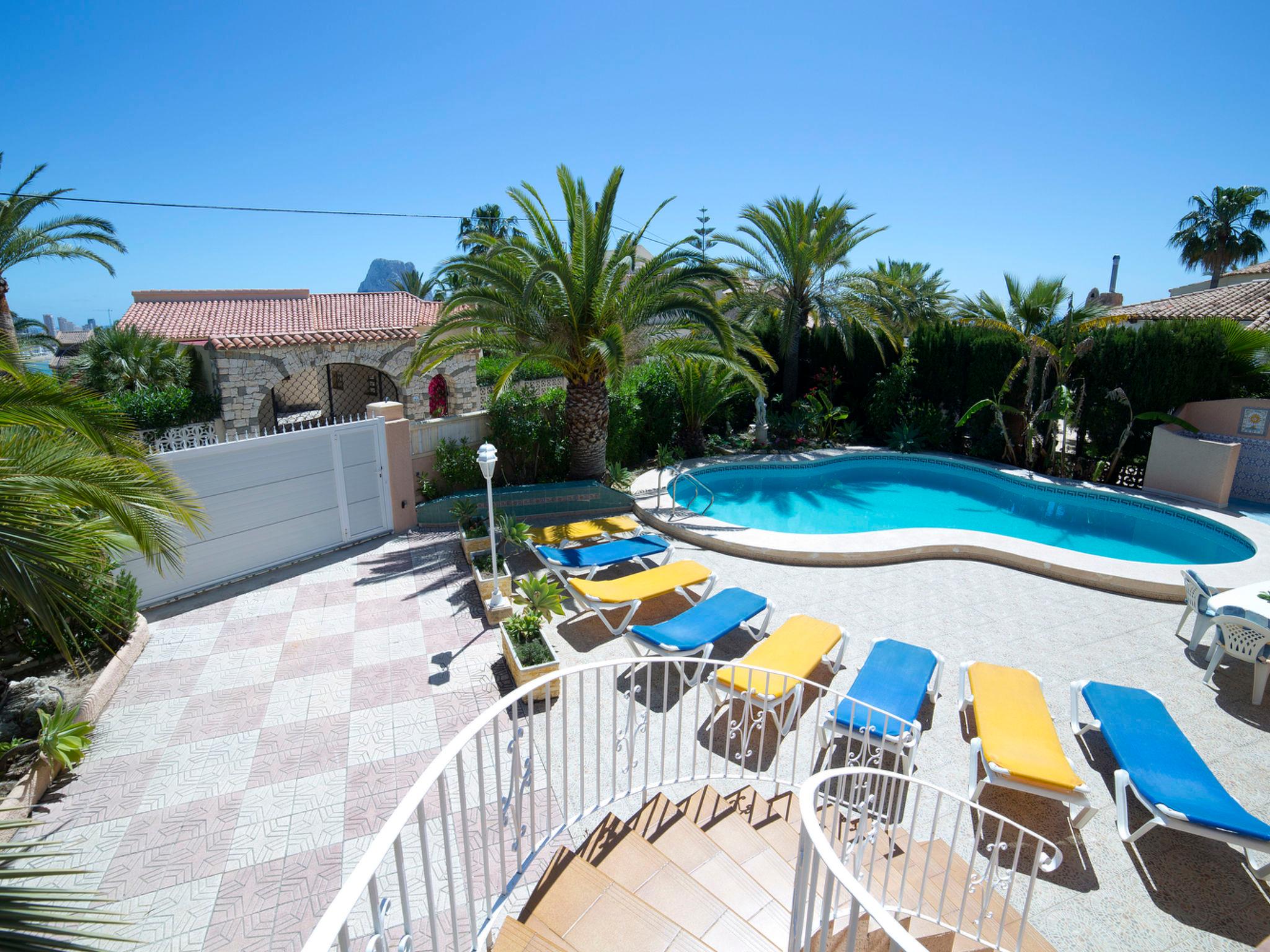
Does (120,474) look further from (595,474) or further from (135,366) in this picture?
(135,366)

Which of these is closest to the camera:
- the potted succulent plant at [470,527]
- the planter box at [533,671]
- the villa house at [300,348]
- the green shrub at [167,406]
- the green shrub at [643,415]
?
the planter box at [533,671]

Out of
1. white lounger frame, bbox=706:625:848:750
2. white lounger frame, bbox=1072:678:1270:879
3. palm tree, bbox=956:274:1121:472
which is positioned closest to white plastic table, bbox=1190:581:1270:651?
white lounger frame, bbox=1072:678:1270:879

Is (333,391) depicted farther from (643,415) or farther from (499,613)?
(499,613)

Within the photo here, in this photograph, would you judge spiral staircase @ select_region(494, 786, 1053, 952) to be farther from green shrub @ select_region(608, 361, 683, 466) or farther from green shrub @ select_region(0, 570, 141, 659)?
green shrub @ select_region(608, 361, 683, 466)

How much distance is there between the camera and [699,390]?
14.2 m

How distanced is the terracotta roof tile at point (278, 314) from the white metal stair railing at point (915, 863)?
18.2 metres

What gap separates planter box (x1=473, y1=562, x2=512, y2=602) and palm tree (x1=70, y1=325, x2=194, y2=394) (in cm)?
1701

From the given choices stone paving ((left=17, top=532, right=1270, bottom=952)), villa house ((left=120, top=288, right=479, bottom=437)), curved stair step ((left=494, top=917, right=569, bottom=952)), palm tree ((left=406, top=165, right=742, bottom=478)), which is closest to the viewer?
curved stair step ((left=494, top=917, right=569, bottom=952))

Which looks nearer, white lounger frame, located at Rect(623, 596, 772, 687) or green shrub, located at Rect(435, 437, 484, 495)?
white lounger frame, located at Rect(623, 596, 772, 687)

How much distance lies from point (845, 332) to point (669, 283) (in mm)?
7046

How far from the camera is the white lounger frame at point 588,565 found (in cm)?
796

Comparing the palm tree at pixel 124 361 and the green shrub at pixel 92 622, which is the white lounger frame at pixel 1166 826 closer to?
the green shrub at pixel 92 622

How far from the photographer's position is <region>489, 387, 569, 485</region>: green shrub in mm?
11117

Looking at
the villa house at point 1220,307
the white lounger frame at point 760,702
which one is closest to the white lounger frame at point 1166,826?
the white lounger frame at point 760,702
